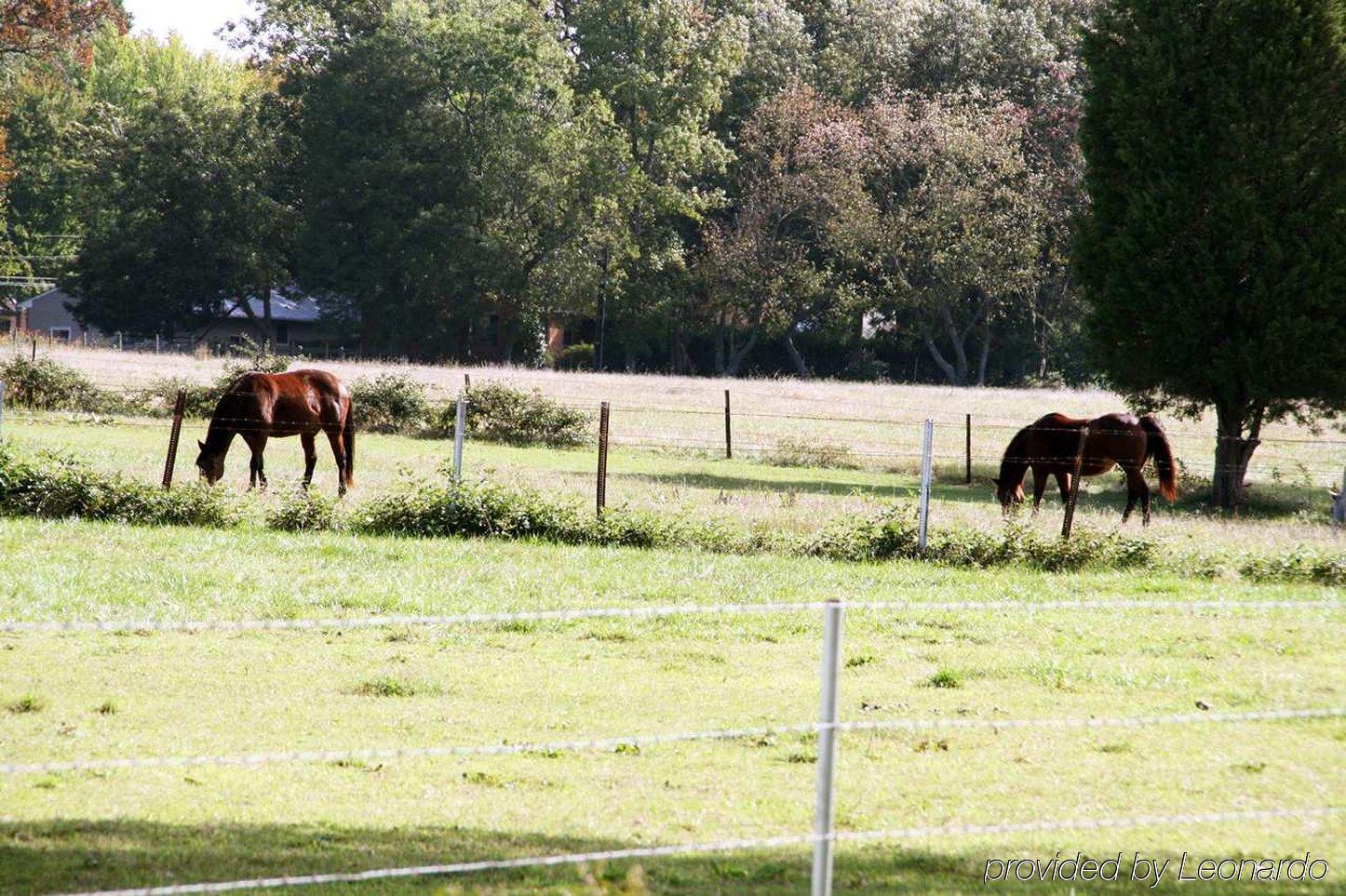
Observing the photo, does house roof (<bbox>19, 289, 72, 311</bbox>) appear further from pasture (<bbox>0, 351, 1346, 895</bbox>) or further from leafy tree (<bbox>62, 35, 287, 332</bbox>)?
pasture (<bbox>0, 351, 1346, 895</bbox>)

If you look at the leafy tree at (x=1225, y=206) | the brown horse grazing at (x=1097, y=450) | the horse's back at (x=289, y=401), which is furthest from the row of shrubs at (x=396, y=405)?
the brown horse grazing at (x=1097, y=450)

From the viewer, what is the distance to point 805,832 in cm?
645

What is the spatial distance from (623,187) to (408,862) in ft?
193

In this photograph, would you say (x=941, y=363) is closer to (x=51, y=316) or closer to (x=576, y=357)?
(x=576, y=357)

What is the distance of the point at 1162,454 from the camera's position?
65.5 feet

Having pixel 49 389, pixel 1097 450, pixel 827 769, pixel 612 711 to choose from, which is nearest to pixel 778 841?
pixel 827 769

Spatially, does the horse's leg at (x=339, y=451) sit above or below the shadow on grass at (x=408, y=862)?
above

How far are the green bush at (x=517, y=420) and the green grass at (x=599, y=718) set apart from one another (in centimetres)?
1788

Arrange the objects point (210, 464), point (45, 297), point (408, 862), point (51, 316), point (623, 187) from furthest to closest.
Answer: point (51, 316)
point (45, 297)
point (623, 187)
point (210, 464)
point (408, 862)

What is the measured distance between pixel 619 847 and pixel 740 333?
62857 mm

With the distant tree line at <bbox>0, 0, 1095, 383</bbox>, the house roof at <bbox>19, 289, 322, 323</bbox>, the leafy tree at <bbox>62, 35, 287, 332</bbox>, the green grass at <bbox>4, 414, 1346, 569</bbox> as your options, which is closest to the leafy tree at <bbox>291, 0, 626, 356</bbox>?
the distant tree line at <bbox>0, 0, 1095, 383</bbox>

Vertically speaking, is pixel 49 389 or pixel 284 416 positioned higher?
pixel 284 416

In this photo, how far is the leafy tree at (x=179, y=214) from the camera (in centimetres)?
6194

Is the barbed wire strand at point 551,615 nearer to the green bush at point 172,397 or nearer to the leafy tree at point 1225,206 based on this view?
the leafy tree at point 1225,206
